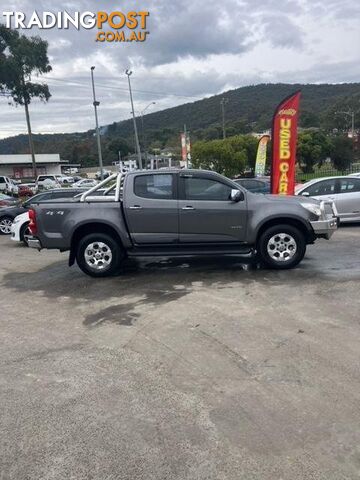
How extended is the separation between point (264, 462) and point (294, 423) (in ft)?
1.70

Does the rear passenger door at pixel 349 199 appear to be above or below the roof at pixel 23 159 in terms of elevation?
below

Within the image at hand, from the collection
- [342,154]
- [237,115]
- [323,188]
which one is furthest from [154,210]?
[237,115]

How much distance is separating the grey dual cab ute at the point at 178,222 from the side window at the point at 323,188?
5.52 m

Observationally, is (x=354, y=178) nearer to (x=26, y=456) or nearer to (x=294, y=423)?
(x=294, y=423)

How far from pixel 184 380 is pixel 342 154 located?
5311 cm

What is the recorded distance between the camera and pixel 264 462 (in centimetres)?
301

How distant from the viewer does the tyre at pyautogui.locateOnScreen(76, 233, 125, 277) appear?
8.26 meters

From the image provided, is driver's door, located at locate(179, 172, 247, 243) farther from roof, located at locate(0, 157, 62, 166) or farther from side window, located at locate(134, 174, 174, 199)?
roof, located at locate(0, 157, 62, 166)

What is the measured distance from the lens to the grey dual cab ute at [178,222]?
817cm

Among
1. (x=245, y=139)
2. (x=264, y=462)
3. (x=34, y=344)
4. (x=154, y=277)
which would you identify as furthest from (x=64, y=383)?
(x=245, y=139)

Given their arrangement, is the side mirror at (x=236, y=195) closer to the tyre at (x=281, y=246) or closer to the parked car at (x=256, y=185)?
the tyre at (x=281, y=246)

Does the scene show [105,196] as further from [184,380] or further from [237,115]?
[237,115]

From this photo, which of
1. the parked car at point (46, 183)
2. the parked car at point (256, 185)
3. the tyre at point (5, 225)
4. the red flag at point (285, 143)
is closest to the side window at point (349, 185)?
the red flag at point (285, 143)

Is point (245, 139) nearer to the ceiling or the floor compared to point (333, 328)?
nearer to the ceiling
